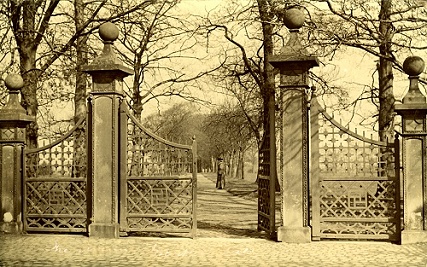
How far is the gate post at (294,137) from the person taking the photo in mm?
10906

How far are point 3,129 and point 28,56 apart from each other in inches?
152

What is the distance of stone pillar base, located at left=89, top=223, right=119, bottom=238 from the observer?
1148 centimetres

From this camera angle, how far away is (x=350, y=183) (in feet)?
35.9

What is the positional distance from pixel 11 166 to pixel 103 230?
2.55 metres

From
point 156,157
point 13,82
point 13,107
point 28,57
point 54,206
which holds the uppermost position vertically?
point 28,57

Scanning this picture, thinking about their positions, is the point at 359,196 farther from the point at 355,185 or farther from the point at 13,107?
the point at 13,107

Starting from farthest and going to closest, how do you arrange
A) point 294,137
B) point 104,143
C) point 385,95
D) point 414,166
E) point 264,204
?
point 385,95 < point 264,204 < point 104,143 < point 294,137 < point 414,166

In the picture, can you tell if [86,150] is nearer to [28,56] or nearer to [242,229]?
[242,229]

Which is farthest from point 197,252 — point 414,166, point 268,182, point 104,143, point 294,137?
point 414,166

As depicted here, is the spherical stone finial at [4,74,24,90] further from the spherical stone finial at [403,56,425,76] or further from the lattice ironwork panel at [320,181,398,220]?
the spherical stone finial at [403,56,425,76]

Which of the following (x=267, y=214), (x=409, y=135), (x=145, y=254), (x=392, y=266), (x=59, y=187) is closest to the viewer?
(x=392, y=266)

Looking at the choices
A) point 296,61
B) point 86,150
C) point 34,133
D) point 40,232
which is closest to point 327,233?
point 296,61

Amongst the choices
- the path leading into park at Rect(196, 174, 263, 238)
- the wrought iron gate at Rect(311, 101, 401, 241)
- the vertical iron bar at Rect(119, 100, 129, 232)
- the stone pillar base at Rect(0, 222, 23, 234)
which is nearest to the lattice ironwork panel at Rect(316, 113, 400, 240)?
the wrought iron gate at Rect(311, 101, 401, 241)

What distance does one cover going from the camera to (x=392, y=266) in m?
8.78
